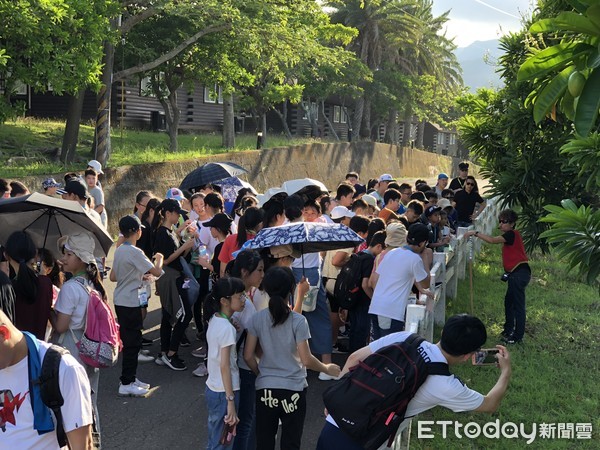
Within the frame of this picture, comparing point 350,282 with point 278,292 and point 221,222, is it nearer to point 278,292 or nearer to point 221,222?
point 221,222

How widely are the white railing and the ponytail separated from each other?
136cm

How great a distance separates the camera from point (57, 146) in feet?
66.3

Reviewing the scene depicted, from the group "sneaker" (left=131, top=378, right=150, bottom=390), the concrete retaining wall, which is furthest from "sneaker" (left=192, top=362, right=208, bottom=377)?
the concrete retaining wall

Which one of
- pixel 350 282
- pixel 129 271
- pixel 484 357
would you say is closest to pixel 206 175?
pixel 350 282

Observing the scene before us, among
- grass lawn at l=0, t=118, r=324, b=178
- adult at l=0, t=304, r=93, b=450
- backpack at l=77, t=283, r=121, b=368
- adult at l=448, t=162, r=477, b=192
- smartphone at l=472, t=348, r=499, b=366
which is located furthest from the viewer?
grass lawn at l=0, t=118, r=324, b=178

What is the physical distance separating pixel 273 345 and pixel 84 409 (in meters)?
1.92

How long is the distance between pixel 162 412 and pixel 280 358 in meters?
2.48

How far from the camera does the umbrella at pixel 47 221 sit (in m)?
5.80

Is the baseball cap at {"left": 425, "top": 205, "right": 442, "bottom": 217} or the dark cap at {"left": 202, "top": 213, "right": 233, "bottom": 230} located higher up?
the dark cap at {"left": 202, "top": 213, "right": 233, "bottom": 230}

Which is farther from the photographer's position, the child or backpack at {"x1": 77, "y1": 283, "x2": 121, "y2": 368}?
the child

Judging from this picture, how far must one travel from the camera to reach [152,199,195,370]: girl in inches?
301

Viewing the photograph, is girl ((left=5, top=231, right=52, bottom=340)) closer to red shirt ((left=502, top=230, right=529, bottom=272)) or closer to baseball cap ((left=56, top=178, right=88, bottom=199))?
baseball cap ((left=56, top=178, right=88, bottom=199))

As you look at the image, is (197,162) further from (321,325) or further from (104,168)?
(321,325)

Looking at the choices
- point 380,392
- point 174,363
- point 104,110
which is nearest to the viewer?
point 380,392
